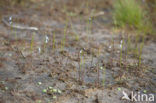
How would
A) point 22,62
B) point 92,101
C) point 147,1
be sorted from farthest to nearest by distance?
point 147,1, point 22,62, point 92,101

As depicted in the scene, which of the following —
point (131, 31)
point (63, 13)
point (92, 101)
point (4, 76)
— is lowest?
point (92, 101)

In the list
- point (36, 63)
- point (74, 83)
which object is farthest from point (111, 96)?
point (36, 63)

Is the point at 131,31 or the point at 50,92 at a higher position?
the point at 131,31

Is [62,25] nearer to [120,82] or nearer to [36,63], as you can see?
[36,63]

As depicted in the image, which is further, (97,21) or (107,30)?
(97,21)

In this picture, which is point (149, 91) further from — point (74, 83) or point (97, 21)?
point (97, 21)

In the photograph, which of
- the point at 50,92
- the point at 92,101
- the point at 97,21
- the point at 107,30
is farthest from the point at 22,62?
the point at 97,21

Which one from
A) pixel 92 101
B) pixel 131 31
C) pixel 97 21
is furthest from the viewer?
pixel 97 21
